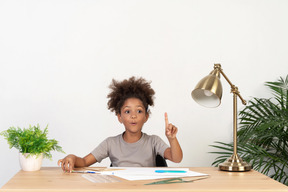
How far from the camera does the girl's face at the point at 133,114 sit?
2.43 metres

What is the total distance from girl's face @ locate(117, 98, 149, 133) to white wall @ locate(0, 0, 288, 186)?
1.32 m

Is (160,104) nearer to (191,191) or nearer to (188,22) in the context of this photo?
(188,22)

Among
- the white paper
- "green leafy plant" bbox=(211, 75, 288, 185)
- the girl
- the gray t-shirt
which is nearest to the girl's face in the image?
the girl

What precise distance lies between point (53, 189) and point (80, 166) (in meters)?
0.69

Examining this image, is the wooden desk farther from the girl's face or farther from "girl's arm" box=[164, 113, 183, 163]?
the girl's face

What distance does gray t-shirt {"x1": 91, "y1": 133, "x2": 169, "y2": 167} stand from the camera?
246 cm

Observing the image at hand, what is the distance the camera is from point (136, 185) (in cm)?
158

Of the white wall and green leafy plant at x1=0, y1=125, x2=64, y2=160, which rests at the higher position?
the white wall

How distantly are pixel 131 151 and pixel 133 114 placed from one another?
0.81 feet

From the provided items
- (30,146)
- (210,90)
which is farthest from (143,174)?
(30,146)

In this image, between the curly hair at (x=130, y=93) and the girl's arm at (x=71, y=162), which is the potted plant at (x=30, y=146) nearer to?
the girl's arm at (x=71, y=162)

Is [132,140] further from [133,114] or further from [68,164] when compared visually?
[68,164]

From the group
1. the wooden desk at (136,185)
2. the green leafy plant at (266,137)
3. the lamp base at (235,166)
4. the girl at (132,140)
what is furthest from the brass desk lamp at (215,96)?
the green leafy plant at (266,137)

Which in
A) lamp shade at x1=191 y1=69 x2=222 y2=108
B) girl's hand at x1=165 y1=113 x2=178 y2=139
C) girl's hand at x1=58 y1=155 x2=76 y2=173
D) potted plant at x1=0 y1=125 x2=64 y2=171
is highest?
lamp shade at x1=191 y1=69 x2=222 y2=108
